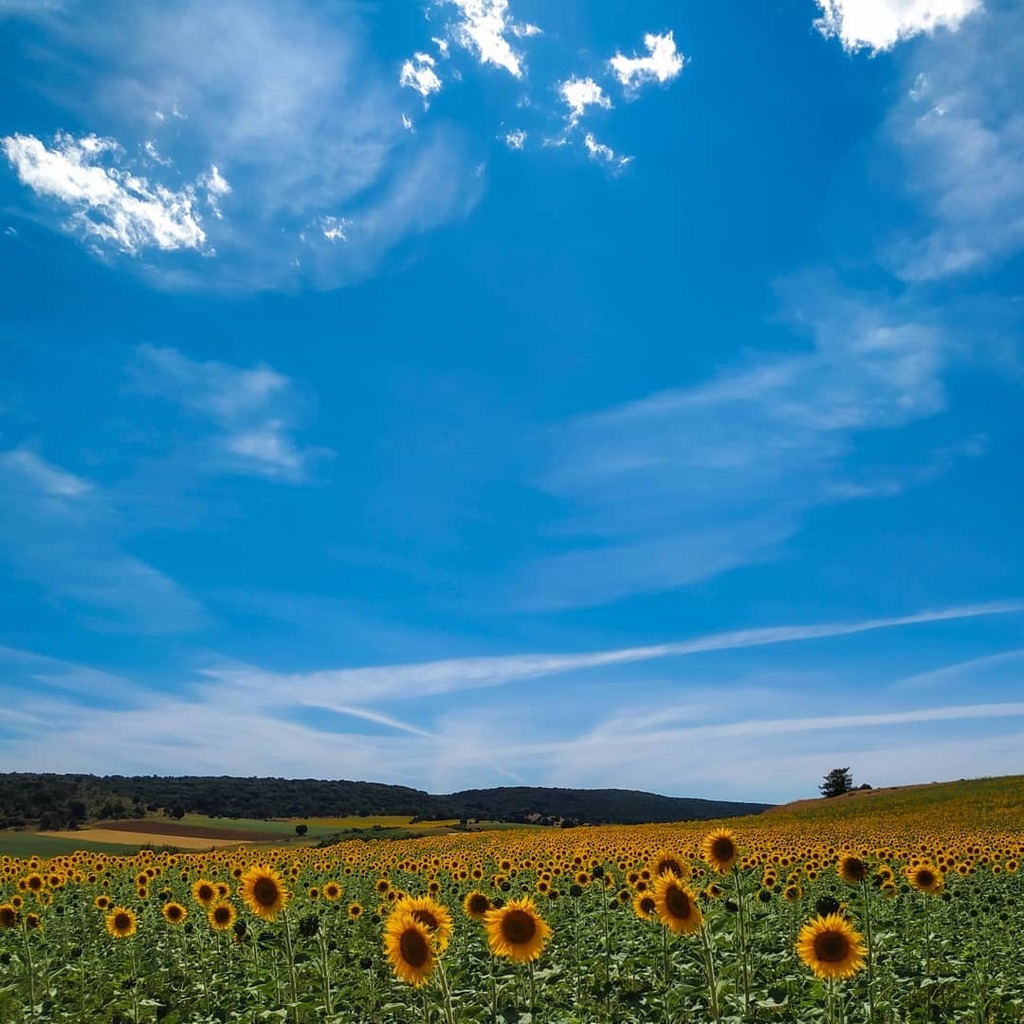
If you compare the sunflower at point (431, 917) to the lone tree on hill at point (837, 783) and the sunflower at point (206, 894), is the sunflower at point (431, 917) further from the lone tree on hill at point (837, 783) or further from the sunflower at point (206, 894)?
the lone tree on hill at point (837, 783)

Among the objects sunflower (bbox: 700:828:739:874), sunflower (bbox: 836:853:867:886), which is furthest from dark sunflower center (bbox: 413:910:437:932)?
sunflower (bbox: 836:853:867:886)

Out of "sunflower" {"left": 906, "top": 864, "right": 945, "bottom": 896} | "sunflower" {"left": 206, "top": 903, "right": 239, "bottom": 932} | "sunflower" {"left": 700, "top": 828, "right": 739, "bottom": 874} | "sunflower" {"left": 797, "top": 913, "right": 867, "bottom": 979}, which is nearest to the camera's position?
"sunflower" {"left": 797, "top": 913, "right": 867, "bottom": 979}

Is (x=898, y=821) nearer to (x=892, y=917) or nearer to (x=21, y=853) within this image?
(x=892, y=917)

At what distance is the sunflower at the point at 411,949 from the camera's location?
22.1 feet

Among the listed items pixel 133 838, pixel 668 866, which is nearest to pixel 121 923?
pixel 668 866

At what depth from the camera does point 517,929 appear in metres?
7.00

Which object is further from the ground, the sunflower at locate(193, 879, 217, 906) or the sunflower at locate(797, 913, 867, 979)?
the sunflower at locate(797, 913, 867, 979)

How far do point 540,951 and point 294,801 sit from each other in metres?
126

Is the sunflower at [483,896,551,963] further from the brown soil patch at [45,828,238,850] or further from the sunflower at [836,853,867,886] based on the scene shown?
the brown soil patch at [45,828,238,850]

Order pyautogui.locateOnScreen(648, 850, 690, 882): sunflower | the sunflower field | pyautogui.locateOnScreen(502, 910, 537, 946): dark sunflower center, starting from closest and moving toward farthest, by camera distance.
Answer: pyautogui.locateOnScreen(502, 910, 537, 946): dark sunflower center → the sunflower field → pyautogui.locateOnScreen(648, 850, 690, 882): sunflower

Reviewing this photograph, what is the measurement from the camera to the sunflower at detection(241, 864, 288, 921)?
371 inches

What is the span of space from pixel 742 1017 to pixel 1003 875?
16876 millimetres

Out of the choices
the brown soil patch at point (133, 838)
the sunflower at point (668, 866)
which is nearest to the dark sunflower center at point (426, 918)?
the sunflower at point (668, 866)

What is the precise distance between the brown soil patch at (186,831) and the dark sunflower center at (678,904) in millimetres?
58950
